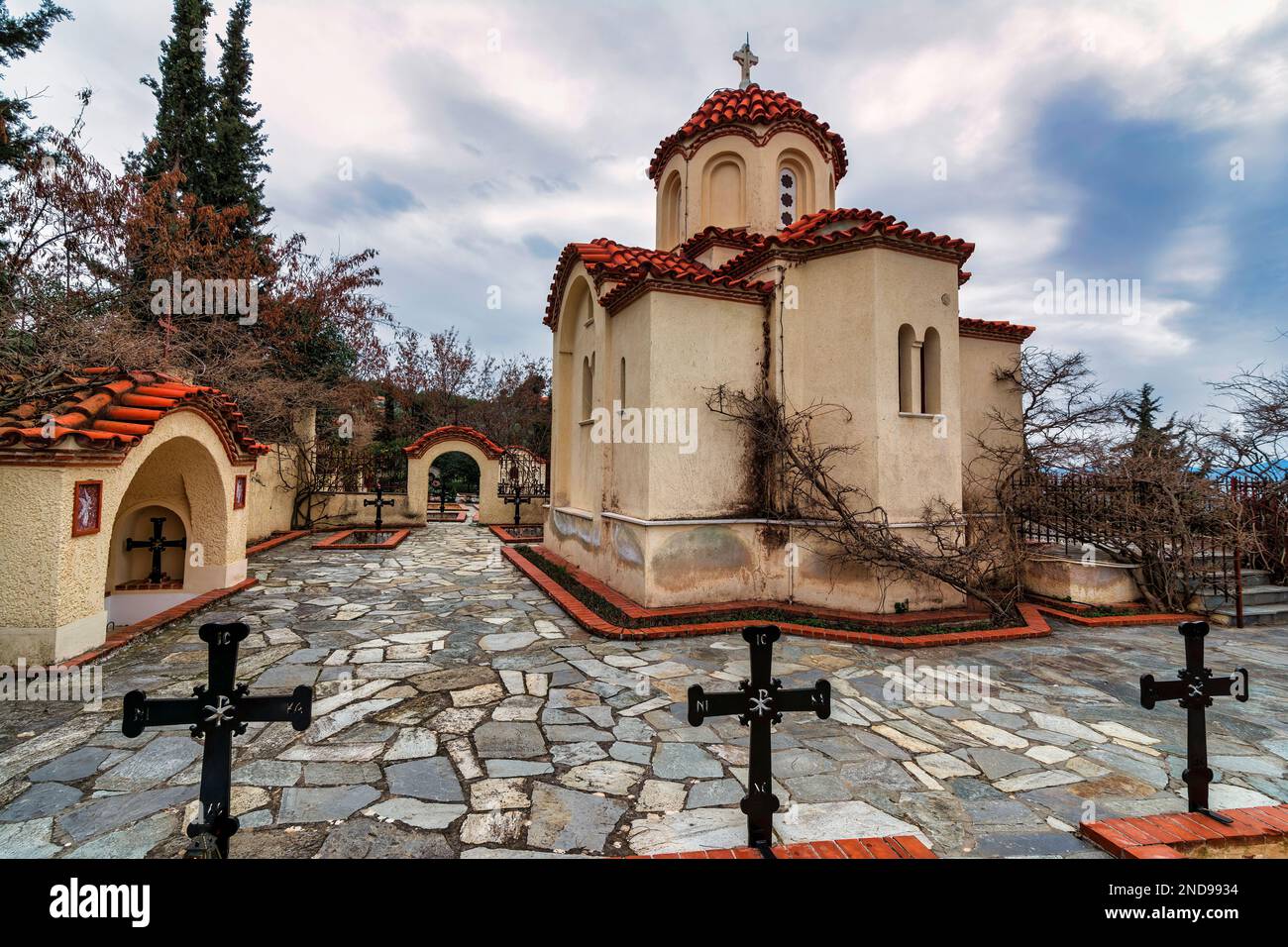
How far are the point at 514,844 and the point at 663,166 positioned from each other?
43.2ft

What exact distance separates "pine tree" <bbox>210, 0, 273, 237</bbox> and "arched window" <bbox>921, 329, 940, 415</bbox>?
19762 millimetres

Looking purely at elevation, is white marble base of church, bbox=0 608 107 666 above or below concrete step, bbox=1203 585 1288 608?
above

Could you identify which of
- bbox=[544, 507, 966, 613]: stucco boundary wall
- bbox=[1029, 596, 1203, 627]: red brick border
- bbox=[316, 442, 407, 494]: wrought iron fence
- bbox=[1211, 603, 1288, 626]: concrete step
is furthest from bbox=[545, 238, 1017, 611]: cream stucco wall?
bbox=[316, 442, 407, 494]: wrought iron fence

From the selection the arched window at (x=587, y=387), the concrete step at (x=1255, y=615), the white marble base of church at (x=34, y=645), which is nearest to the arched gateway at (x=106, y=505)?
the white marble base of church at (x=34, y=645)

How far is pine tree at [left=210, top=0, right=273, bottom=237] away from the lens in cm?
1758

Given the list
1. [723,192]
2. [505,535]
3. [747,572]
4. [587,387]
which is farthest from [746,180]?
[505,535]

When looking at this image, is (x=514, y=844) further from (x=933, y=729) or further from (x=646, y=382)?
(x=646, y=382)

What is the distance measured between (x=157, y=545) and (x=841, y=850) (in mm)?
8777

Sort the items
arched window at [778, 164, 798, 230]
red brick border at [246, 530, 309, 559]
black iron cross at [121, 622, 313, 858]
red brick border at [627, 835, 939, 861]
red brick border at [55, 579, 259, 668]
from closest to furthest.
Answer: black iron cross at [121, 622, 313, 858]
red brick border at [627, 835, 939, 861]
red brick border at [55, 579, 259, 668]
arched window at [778, 164, 798, 230]
red brick border at [246, 530, 309, 559]

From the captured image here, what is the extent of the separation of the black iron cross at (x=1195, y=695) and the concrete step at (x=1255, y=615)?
673 centimetres

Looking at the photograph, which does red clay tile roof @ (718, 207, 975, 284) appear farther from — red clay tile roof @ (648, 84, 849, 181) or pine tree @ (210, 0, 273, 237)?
pine tree @ (210, 0, 273, 237)

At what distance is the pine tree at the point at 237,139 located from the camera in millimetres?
17578

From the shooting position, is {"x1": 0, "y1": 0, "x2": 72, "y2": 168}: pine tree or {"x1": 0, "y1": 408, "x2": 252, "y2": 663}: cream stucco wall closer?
{"x1": 0, "y1": 408, "x2": 252, "y2": 663}: cream stucco wall

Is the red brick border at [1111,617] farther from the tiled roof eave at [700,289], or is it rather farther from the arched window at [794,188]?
the arched window at [794,188]
